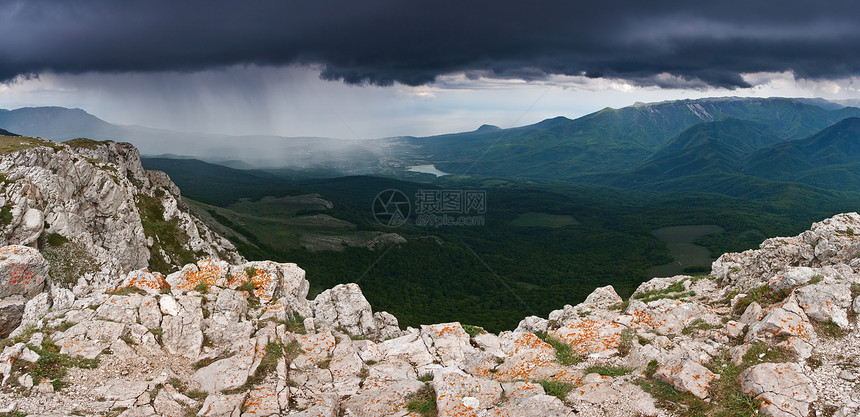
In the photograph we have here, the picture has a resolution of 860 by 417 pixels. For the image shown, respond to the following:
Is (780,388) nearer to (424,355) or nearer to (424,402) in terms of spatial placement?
(424,402)

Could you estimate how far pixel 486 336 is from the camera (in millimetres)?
21656

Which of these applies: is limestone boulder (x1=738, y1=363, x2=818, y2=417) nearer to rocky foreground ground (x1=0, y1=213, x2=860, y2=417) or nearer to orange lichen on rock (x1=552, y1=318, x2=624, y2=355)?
rocky foreground ground (x1=0, y1=213, x2=860, y2=417)

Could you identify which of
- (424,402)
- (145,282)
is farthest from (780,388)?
(145,282)

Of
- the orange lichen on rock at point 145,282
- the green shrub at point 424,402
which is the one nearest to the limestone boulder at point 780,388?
the green shrub at point 424,402

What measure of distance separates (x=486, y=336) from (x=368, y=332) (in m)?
8.53

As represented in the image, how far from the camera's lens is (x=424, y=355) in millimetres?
19109

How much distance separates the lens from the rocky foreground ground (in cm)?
1327

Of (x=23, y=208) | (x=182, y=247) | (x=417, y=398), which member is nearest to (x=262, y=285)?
(x=417, y=398)

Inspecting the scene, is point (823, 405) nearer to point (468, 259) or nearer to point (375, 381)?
point (375, 381)

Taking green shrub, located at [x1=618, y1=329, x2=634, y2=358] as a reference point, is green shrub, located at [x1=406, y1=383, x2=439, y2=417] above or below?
below

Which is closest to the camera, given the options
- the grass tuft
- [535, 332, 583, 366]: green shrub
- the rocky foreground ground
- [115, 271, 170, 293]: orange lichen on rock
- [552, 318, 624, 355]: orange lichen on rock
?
the rocky foreground ground

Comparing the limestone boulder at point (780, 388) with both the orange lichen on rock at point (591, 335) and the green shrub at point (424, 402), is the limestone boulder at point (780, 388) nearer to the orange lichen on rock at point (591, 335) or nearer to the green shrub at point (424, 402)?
the orange lichen on rock at point (591, 335)

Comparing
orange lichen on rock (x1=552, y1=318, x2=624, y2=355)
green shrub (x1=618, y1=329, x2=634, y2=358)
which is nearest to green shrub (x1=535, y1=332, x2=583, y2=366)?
orange lichen on rock (x1=552, y1=318, x2=624, y2=355)

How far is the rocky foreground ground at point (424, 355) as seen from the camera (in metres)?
13.3
